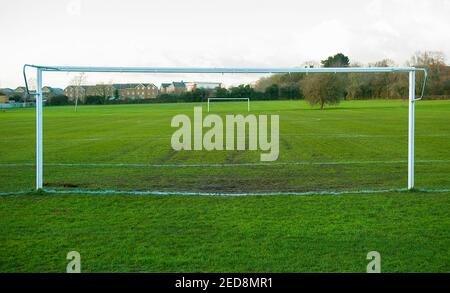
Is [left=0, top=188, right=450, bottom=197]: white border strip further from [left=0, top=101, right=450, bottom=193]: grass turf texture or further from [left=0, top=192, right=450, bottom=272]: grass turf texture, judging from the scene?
[left=0, top=101, right=450, bottom=193]: grass turf texture

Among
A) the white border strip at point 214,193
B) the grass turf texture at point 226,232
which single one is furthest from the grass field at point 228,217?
the white border strip at point 214,193

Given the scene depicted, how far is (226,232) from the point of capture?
6.25m

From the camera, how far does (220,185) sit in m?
9.97

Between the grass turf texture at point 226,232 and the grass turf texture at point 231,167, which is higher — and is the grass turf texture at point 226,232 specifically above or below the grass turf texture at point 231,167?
below

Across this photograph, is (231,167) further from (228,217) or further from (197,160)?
(228,217)

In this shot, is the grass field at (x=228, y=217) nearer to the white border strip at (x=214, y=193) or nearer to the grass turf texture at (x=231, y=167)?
the grass turf texture at (x=231, y=167)

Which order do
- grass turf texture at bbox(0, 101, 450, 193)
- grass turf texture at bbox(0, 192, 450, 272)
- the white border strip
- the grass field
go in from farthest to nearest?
1. grass turf texture at bbox(0, 101, 450, 193)
2. the white border strip
3. the grass field
4. grass turf texture at bbox(0, 192, 450, 272)

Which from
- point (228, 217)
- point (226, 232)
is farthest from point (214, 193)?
point (226, 232)

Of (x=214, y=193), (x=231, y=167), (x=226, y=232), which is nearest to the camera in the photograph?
(x=226, y=232)

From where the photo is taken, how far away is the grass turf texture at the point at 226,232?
16.5 ft

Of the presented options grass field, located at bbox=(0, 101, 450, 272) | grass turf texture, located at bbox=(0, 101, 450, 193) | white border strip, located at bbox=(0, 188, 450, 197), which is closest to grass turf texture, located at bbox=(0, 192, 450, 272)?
grass field, located at bbox=(0, 101, 450, 272)

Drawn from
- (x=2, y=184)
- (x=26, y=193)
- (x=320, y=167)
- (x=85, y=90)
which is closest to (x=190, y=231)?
(x=26, y=193)

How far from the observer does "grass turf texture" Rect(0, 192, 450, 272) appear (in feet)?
16.5
